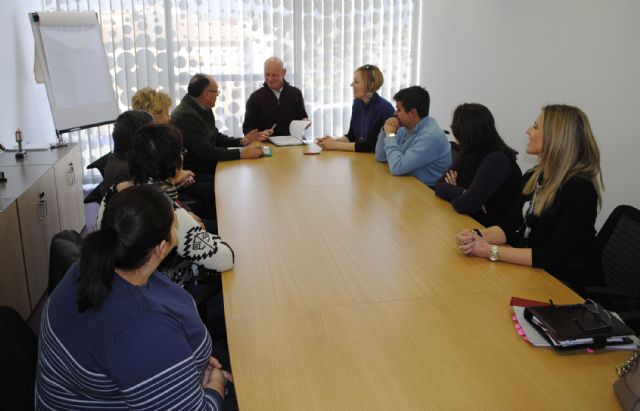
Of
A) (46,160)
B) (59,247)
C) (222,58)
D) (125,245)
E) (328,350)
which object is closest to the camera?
(125,245)

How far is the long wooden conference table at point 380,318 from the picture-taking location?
1.38 meters

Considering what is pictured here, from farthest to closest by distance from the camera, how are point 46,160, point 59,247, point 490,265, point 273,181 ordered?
point 46,160 → point 273,181 → point 490,265 → point 59,247

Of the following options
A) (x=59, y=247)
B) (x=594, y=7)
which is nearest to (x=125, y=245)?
(x=59, y=247)

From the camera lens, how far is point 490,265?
215 cm

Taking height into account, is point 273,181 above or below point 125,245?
below

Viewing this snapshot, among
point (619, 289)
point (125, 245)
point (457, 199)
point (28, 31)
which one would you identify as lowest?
point (619, 289)

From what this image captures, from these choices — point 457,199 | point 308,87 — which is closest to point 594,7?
point 457,199

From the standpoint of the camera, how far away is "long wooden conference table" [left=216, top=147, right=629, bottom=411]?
1384 mm

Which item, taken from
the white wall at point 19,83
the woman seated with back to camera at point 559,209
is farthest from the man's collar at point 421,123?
the white wall at point 19,83

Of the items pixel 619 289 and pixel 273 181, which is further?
pixel 273 181

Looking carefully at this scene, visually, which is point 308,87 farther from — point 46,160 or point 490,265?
point 490,265

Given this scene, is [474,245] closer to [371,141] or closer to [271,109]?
[371,141]

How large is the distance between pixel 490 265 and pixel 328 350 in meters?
0.88

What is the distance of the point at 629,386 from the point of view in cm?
130
